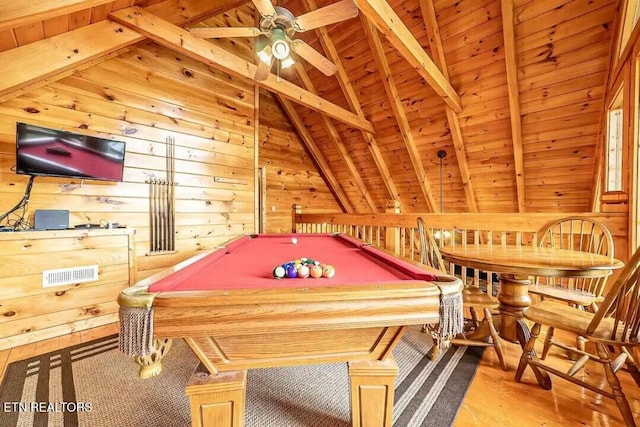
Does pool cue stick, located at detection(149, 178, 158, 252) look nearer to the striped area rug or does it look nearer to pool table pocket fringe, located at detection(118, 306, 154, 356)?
the striped area rug

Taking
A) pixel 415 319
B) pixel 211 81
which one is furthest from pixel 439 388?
pixel 211 81

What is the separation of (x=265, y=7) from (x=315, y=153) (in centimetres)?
384

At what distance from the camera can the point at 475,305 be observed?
1.78 m

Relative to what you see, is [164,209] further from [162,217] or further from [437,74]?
[437,74]

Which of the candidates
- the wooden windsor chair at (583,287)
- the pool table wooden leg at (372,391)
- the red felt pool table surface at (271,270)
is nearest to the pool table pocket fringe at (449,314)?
the red felt pool table surface at (271,270)

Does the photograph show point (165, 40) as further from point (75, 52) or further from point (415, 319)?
point (415, 319)

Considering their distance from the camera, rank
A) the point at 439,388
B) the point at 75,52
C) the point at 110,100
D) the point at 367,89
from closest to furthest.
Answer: the point at 439,388
the point at 75,52
the point at 110,100
the point at 367,89

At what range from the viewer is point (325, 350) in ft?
3.23

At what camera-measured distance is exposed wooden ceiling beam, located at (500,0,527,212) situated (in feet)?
8.80

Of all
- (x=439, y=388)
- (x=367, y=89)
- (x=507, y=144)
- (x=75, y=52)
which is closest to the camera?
(x=439, y=388)

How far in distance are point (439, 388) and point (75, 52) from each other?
3.74 metres

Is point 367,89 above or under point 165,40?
above

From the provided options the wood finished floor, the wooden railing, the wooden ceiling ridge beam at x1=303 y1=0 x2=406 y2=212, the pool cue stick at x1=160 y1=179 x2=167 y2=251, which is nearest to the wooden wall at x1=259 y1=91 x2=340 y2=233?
the wooden railing

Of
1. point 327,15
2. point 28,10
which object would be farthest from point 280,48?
point 28,10
